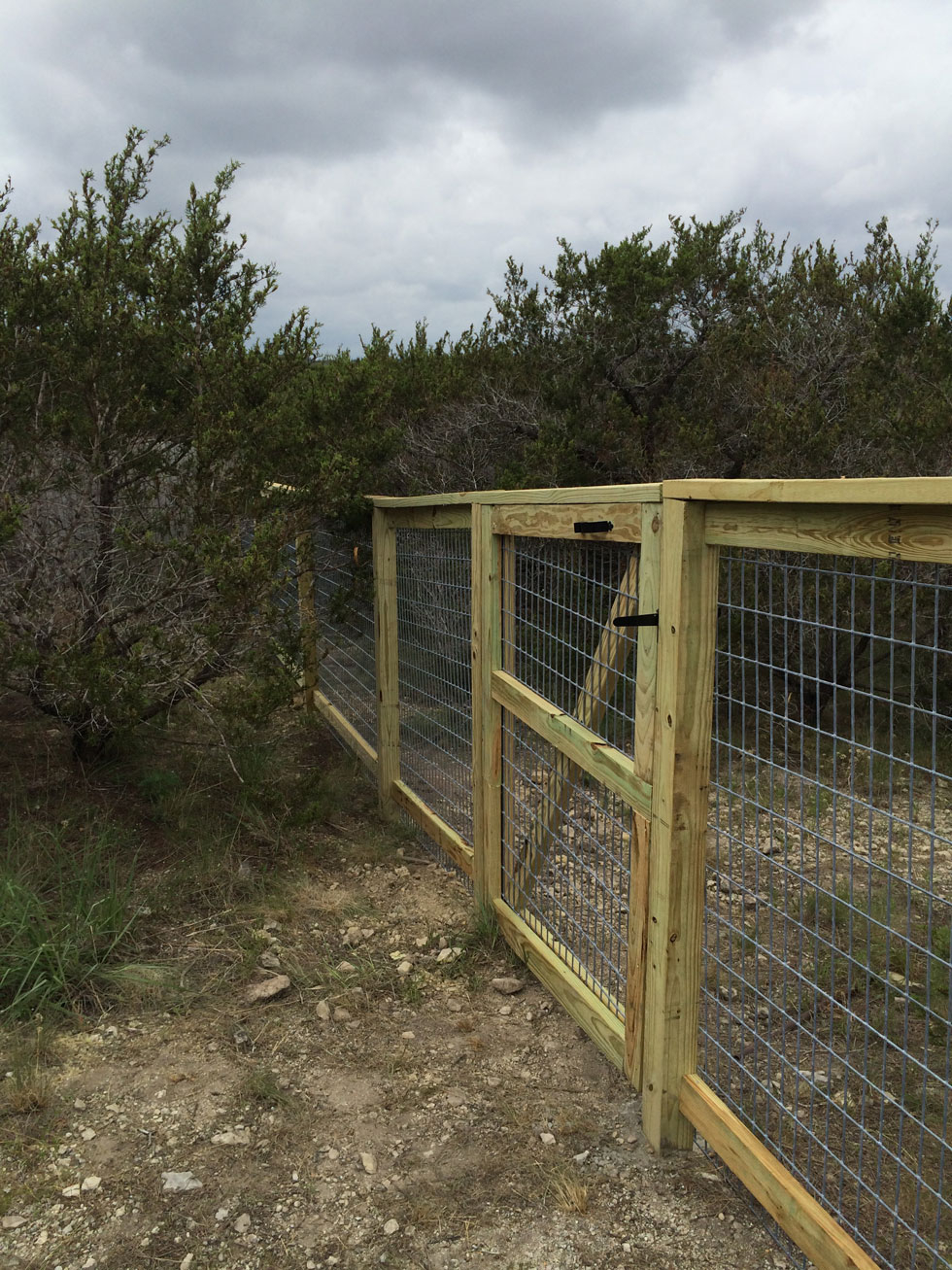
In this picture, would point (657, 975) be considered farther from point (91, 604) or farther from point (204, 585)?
point (91, 604)

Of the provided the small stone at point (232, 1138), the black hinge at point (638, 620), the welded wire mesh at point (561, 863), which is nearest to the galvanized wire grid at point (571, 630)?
the black hinge at point (638, 620)

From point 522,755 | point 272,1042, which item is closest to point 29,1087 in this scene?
point 272,1042

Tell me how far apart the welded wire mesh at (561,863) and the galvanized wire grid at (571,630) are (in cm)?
24

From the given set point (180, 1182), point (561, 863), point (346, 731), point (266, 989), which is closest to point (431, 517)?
point (561, 863)

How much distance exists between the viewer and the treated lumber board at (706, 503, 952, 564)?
163 cm

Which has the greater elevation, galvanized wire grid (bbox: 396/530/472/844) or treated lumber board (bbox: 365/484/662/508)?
treated lumber board (bbox: 365/484/662/508)

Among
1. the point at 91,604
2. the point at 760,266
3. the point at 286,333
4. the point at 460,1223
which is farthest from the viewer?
the point at 760,266

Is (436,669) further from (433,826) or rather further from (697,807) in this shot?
(697,807)

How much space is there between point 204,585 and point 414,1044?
2.42 meters

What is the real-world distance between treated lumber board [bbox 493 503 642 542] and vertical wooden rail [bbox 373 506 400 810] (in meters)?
1.55

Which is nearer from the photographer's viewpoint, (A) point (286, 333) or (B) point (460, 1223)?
(B) point (460, 1223)

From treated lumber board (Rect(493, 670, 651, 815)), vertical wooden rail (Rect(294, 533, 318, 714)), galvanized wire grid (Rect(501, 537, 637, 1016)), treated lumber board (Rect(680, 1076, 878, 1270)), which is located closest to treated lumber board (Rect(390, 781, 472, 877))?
galvanized wire grid (Rect(501, 537, 637, 1016))

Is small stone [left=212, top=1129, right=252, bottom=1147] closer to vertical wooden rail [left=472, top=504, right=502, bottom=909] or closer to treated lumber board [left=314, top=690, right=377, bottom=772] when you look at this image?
vertical wooden rail [left=472, top=504, right=502, bottom=909]

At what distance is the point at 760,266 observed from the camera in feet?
30.9
